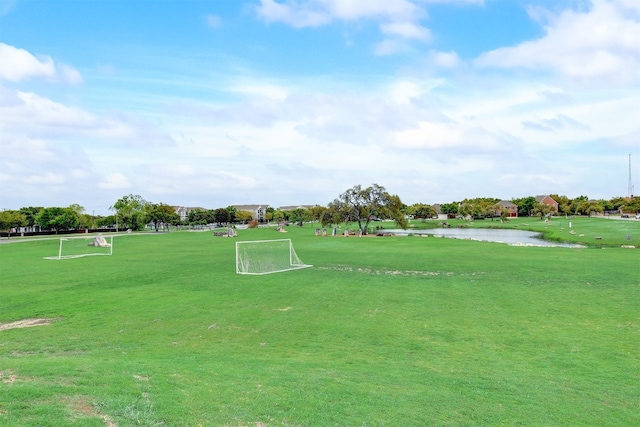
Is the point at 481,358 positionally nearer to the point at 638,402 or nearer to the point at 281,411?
the point at 638,402

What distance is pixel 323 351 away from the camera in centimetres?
1163

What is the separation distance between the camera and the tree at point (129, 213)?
10375cm

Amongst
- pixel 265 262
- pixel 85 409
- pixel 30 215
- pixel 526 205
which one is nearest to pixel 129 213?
pixel 30 215

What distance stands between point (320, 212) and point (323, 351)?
77.4 meters

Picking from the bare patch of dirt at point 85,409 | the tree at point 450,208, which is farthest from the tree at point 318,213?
the tree at point 450,208

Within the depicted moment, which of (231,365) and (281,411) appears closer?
(281,411)

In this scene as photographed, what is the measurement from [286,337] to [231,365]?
10.8 feet

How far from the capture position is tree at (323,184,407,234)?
242 feet

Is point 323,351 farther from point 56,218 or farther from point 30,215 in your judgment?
point 30,215

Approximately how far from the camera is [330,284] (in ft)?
74.1

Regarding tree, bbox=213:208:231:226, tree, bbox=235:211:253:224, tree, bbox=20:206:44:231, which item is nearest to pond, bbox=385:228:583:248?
tree, bbox=213:208:231:226

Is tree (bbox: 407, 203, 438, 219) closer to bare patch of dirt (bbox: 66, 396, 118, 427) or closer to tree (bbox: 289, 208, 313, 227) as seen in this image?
tree (bbox: 289, 208, 313, 227)

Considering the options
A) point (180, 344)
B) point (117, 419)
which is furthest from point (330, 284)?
point (117, 419)

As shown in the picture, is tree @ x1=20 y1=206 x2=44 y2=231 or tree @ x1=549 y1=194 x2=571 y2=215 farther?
tree @ x1=549 y1=194 x2=571 y2=215
